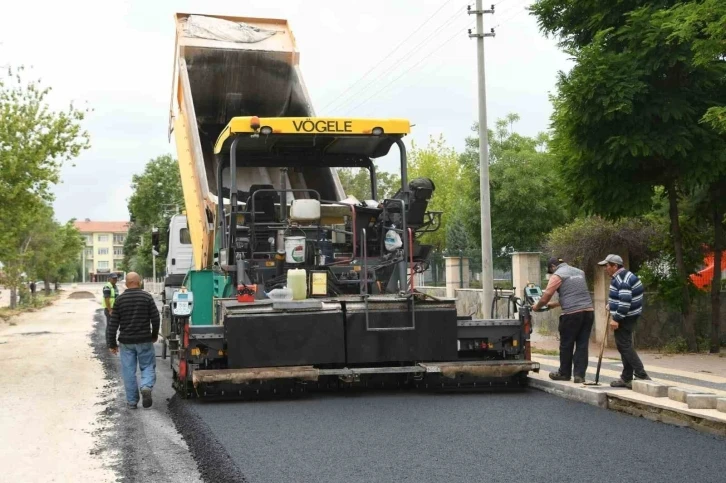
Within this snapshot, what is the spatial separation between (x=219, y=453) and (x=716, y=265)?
32.2ft

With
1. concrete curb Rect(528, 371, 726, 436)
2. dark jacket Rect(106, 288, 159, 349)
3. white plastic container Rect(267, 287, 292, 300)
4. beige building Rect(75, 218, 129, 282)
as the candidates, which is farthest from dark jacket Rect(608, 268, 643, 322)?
beige building Rect(75, 218, 129, 282)

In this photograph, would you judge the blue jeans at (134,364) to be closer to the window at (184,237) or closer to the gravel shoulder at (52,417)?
the gravel shoulder at (52,417)

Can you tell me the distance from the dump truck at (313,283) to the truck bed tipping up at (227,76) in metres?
1.19

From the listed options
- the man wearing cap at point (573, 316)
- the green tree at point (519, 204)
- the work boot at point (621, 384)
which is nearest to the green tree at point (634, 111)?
the man wearing cap at point (573, 316)

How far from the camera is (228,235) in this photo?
32.9 feet

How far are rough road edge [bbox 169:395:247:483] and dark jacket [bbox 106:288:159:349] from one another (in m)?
0.85

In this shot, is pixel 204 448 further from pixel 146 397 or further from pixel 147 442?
pixel 146 397

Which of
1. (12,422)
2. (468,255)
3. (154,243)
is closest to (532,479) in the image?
(12,422)

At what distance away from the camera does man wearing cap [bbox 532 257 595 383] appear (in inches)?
391

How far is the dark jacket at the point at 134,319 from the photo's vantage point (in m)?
9.68

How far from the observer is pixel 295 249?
32.4 ft

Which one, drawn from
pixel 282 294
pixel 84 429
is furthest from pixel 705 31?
pixel 84 429

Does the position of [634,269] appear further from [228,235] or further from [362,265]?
[228,235]

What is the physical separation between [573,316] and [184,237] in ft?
19.2
